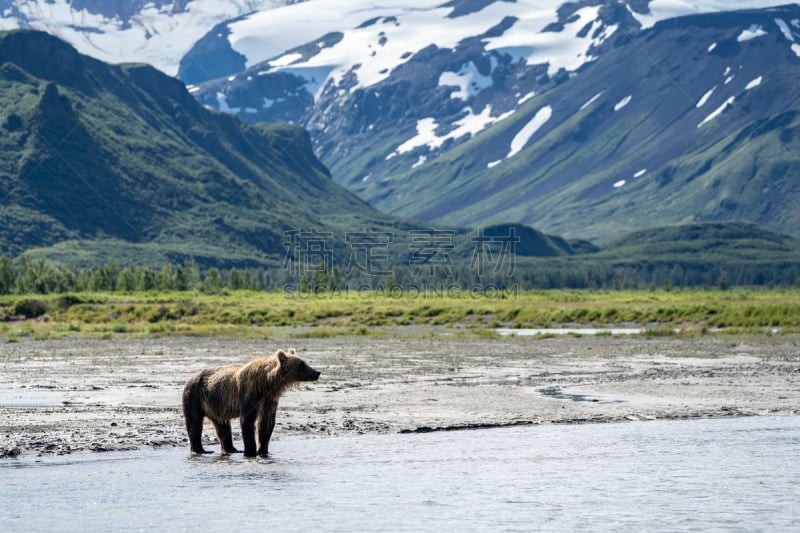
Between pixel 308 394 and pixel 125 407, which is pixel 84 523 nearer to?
pixel 125 407

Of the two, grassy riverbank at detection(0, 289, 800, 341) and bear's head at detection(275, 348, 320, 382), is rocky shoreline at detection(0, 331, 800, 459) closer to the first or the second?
bear's head at detection(275, 348, 320, 382)

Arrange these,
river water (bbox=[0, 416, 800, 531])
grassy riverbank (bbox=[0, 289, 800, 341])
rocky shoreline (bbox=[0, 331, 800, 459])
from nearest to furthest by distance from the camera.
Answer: river water (bbox=[0, 416, 800, 531]) < rocky shoreline (bbox=[0, 331, 800, 459]) < grassy riverbank (bbox=[0, 289, 800, 341])

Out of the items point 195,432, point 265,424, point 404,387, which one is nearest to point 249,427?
point 265,424

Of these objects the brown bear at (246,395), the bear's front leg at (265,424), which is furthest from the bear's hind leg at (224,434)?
the bear's front leg at (265,424)

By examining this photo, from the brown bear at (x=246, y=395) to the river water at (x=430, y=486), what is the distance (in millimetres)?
555

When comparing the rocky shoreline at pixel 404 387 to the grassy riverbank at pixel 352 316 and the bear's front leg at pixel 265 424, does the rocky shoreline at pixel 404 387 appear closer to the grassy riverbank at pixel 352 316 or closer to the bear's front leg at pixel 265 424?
the bear's front leg at pixel 265 424

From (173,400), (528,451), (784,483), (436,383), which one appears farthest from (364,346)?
(784,483)

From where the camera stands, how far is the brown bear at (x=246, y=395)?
24.1 metres

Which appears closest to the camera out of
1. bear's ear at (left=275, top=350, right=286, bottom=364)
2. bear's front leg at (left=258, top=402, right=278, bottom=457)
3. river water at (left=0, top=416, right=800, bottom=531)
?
river water at (left=0, top=416, right=800, bottom=531)

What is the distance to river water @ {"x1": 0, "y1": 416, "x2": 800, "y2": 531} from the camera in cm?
1958

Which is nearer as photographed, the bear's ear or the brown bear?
the bear's ear

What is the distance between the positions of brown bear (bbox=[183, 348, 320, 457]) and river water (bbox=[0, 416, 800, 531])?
1.82 feet

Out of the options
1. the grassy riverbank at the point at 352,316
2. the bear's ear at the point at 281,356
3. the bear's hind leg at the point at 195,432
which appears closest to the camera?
the bear's ear at the point at 281,356

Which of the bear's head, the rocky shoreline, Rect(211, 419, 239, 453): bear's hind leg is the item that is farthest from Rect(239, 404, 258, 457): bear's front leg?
the rocky shoreline
